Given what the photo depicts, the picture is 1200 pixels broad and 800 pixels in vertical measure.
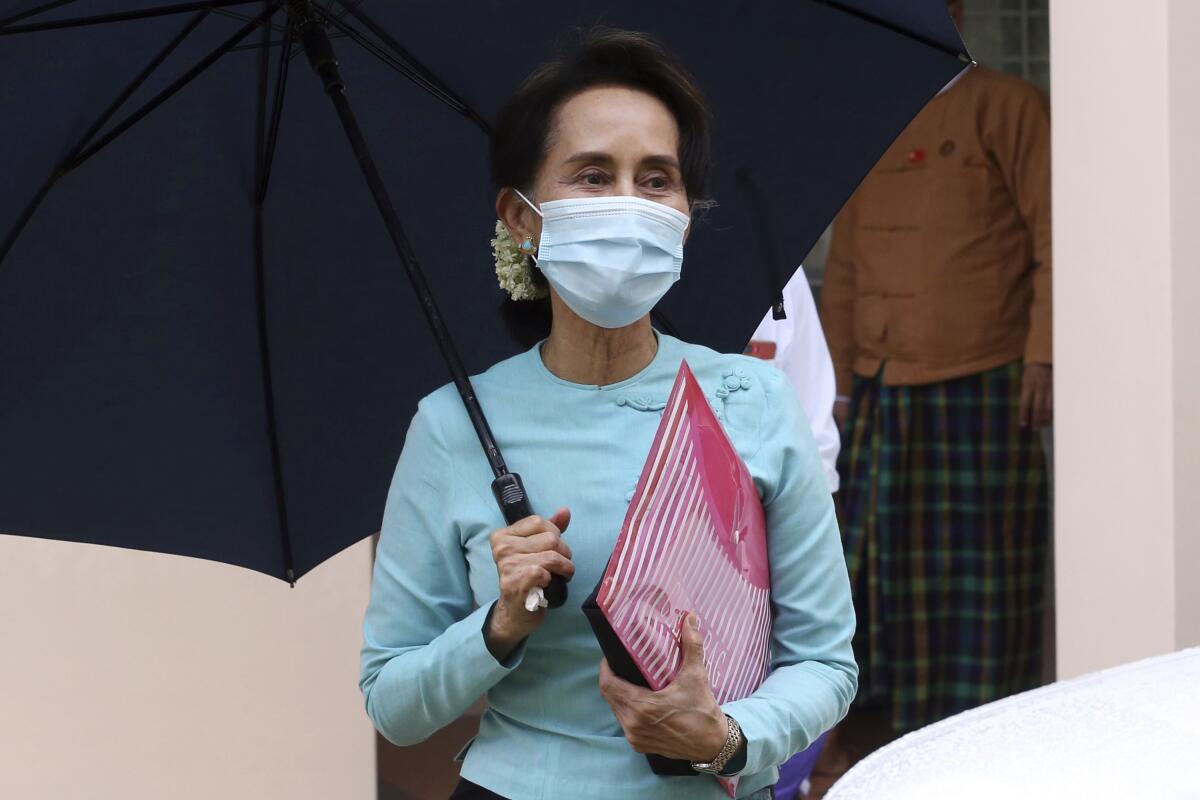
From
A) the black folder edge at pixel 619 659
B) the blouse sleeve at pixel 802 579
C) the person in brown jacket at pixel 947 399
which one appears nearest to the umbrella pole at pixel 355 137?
the blouse sleeve at pixel 802 579

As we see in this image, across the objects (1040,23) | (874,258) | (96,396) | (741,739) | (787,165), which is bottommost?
(741,739)

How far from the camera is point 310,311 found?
8.37 ft

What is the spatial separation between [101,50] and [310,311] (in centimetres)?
43

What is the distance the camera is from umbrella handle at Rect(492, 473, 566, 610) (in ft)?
6.13

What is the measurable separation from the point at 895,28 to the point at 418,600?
3.54ft

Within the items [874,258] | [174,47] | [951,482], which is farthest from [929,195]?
[174,47]

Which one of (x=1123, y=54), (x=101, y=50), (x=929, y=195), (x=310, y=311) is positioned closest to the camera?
(x=101, y=50)

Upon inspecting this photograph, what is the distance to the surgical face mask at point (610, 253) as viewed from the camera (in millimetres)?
2008

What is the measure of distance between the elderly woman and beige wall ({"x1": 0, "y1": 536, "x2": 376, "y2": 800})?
1972 millimetres

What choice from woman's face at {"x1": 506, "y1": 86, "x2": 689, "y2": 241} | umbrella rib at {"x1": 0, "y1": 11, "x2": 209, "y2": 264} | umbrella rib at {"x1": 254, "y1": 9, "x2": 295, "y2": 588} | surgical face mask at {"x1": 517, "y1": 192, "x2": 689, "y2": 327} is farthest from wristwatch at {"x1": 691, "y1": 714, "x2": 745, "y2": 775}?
umbrella rib at {"x1": 0, "y1": 11, "x2": 209, "y2": 264}

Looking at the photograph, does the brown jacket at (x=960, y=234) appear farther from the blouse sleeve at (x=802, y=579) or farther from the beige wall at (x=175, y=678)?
the blouse sleeve at (x=802, y=579)

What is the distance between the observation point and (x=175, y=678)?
397cm

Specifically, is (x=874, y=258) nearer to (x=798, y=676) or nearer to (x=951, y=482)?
(x=951, y=482)

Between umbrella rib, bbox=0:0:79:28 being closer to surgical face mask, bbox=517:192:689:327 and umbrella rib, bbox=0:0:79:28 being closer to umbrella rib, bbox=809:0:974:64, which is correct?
surgical face mask, bbox=517:192:689:327
